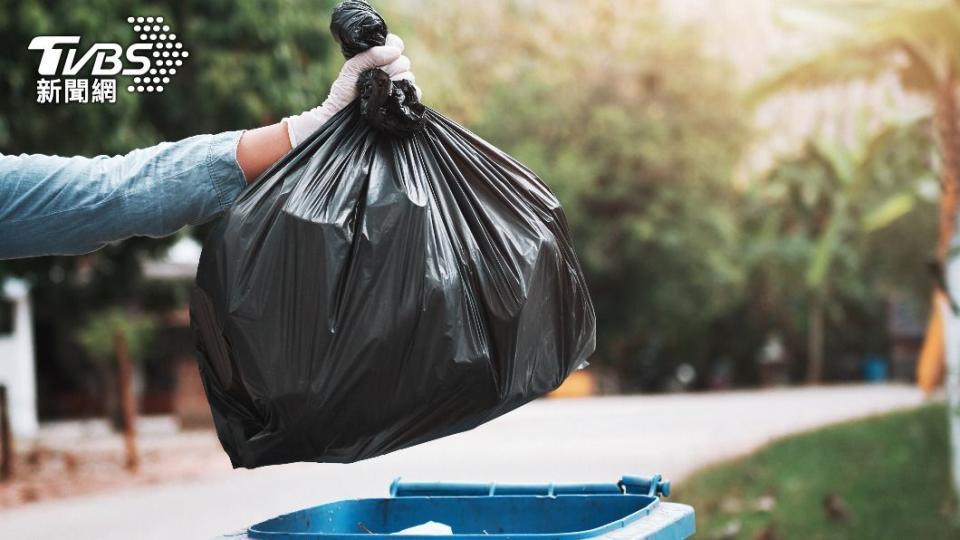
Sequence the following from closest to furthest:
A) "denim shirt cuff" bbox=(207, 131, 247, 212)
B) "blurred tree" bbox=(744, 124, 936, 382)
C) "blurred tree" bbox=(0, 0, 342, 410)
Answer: "denim shirt cuff" bbox=(207, 131, 247, 212) → "blurred tree" bbox=(0, 0, 342, 410) → "blurred tree" bbox=(744, 124, 936, 382)

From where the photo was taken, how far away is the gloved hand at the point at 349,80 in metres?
2.61

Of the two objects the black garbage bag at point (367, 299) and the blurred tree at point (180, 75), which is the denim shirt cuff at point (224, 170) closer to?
the black garbage bag at point (367, 299)

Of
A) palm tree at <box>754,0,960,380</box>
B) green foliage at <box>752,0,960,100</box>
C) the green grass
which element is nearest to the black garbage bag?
the green grass

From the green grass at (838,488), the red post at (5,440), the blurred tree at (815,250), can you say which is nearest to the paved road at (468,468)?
the green grass at (838,488)

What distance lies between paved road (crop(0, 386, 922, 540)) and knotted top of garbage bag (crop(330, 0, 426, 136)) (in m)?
6.22

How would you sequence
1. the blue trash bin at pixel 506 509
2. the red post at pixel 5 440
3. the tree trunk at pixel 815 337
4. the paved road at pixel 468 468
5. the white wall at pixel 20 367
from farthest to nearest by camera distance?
1. the tree trunk at pixel 815 337
2. the white wall at pixel 20 367
3. the red post at pixel 5 440
4. the paved road at pixel 468 468
5. the blue trash bin at pixel 506 509

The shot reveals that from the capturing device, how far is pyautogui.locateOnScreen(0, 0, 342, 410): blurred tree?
9.01 meters

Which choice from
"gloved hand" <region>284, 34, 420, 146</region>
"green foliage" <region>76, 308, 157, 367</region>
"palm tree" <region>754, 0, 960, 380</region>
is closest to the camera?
"gloved hand" <region>284, 34, 420, 146</region>

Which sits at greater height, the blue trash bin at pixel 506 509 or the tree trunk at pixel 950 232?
the tree trunk at pixel 950 232

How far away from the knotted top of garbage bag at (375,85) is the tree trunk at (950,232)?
764 cm

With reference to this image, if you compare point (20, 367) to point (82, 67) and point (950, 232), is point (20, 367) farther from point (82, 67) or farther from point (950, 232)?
point (950, 232)

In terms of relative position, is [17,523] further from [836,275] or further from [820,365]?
[820,365]

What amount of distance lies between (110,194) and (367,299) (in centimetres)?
53

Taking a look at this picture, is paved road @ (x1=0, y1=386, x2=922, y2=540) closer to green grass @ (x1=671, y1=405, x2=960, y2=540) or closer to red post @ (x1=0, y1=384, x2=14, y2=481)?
green grass @ (x1=671, y1=405, x2=960, y2=540)
